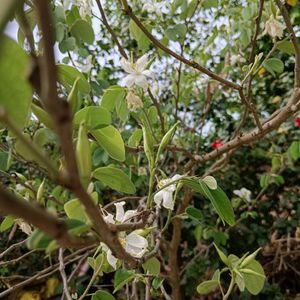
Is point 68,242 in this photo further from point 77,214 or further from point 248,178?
point 248,178

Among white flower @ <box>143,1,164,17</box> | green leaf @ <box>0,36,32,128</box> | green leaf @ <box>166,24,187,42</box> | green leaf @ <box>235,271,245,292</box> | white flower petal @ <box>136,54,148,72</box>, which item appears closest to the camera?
green leaf @ <box>0,36,32,128</box>

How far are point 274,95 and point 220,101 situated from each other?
351 mm

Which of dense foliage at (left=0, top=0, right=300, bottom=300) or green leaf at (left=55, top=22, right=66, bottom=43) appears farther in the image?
green leaf at (left=55, top=22, right=66, bottom=43)

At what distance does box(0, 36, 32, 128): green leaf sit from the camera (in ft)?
1.06

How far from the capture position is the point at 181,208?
5.58 feet

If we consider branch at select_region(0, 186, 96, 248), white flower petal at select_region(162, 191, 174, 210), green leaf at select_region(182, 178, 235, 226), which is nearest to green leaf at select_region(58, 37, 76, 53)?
white flower petal at select_region(162, 191, 174, 210)

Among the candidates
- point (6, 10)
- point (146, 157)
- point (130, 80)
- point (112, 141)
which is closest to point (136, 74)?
point (130, 80)

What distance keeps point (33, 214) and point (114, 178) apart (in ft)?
1.66

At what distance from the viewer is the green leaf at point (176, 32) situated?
158cm

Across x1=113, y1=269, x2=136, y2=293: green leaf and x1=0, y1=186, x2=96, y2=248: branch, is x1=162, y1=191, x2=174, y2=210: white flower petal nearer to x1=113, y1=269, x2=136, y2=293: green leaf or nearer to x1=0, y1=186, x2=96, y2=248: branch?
x1=113, y1=269, x2=136, y2=293: green leaf

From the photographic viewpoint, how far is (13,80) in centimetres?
33

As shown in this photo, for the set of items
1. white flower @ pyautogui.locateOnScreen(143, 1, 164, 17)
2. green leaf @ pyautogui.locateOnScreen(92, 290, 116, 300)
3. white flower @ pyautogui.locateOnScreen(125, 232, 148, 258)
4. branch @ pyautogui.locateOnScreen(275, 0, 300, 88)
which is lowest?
green leaf @ pyautogui.locateOnScreen(92, 290, 116, 300)

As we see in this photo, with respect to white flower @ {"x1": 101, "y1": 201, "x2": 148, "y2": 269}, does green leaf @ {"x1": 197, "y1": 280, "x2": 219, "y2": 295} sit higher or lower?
lower

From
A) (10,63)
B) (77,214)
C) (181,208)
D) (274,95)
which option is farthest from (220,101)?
(10,63)
